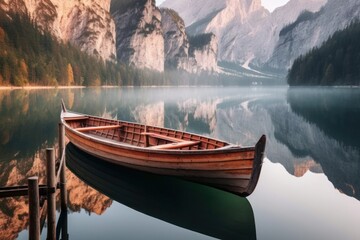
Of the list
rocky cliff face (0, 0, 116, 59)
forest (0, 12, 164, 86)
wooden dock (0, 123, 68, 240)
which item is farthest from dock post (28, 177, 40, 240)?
rocky cliff face (0, 0, 116, 59)

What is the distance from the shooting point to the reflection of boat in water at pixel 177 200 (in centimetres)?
1045

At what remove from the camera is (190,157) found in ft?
40.1

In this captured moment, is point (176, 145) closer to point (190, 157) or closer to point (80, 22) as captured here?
point (190, 157)

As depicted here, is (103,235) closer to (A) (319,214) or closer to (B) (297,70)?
(A) (319,214)

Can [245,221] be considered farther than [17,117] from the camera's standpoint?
No

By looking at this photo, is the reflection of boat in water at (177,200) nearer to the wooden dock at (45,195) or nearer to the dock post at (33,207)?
the wooden dock at (45,195)

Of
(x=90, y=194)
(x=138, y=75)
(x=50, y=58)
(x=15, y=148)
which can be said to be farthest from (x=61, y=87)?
(x=90, y=194)

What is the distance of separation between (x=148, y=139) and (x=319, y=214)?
932cm

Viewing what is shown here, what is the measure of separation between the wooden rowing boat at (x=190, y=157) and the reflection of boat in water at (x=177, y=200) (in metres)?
0.64

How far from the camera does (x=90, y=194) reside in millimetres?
12953

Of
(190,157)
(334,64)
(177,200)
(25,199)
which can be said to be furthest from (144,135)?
(334,64)

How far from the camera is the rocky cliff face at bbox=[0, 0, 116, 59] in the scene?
410 feet

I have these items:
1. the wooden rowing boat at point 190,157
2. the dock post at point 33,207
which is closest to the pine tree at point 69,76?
the wooden rowing boat at point 190,157

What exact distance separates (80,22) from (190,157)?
15805 cm
